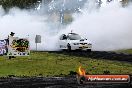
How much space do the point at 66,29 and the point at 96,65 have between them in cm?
2833

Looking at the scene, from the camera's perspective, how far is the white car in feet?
117

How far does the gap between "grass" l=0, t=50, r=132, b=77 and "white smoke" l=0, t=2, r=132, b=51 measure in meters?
13.0

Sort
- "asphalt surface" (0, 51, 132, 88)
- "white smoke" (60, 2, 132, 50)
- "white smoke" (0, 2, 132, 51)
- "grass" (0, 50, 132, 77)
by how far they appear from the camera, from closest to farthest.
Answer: "asphalt surface" (0, 51, 132, 88)
"grass" (0, 50, 132, 77)
"white smoke" (0, 2, 132, 51)
"white smoke" (60, 2, 132, 50)

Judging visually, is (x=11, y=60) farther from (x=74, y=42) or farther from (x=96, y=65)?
(x=74, y=42)

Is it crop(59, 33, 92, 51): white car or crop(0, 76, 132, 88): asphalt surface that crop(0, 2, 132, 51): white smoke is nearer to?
crop(59, 33, 92, 51): white car

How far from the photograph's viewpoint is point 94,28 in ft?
158

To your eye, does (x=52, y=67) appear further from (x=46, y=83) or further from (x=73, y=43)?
(x=73, y=43)

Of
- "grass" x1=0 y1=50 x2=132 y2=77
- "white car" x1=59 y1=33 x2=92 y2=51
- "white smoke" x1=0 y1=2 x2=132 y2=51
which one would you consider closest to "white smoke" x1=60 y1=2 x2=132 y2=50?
"white smoke" x1=0 y1=2 x2=132 y2=51

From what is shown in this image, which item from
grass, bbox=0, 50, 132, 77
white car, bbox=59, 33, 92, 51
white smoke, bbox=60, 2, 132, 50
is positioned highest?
white smoke, bbox=60, 2, 132, 50

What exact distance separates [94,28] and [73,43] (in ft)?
41.0

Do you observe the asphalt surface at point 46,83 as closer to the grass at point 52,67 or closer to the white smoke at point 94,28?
the grass at point 52,67

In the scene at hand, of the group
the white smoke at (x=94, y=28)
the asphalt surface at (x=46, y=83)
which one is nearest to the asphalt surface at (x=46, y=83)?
the asphalt surface at (x=46, y=83)

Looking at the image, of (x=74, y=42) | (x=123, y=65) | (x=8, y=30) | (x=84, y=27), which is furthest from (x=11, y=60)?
(x=8, y=30)

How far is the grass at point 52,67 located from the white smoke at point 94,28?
13027 mm
